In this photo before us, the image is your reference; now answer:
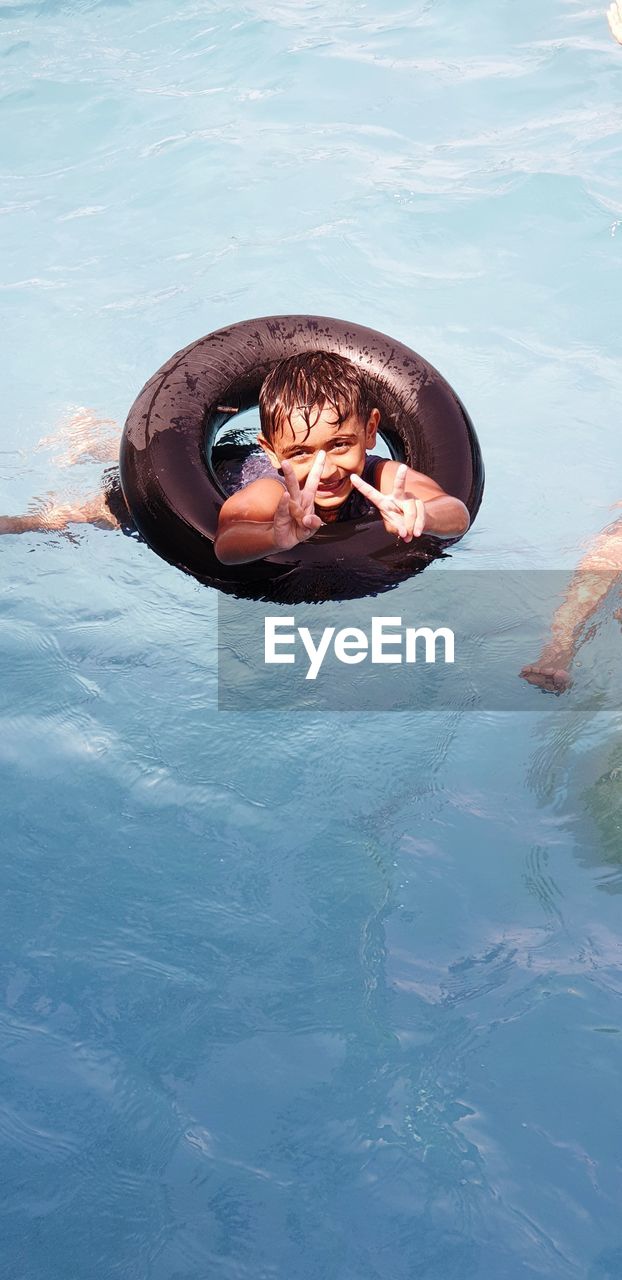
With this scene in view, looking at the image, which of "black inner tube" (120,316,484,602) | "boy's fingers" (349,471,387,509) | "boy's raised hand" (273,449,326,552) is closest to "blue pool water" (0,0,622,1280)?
"black inner tube" (120,316,484,602)

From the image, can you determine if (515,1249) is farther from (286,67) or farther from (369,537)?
(286,67)

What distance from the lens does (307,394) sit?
353 centimetres

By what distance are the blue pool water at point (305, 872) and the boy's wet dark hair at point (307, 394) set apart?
1.46 meters

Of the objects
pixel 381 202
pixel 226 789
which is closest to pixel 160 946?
pixel 226 789

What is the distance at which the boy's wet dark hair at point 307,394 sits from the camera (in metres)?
3.52

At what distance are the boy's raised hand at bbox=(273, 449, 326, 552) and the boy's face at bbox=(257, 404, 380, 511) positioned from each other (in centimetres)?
10

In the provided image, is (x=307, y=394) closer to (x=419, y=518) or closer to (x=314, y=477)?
(x=314, y=477)

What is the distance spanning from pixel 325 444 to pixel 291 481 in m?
0.35

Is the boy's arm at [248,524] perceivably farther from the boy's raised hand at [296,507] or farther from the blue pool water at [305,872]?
the blue pool water at [305,872]

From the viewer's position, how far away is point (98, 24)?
9789mm

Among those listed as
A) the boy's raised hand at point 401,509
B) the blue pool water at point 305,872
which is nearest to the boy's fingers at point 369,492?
the boy's raised hand at point 401,509

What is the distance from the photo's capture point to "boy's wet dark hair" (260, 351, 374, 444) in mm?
3521

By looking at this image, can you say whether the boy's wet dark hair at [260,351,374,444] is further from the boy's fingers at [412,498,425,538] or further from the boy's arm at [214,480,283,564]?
the boy's fingers at [412,498,425,538]

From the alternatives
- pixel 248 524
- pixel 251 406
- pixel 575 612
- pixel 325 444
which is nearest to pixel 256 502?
pixel 248 524
